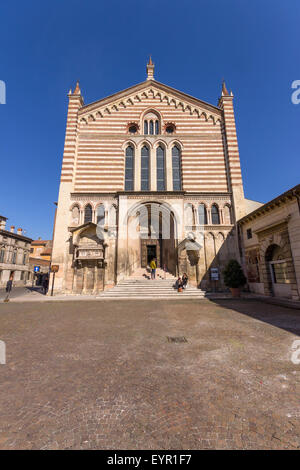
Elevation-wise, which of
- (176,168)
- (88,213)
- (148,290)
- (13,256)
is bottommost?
(148,290)

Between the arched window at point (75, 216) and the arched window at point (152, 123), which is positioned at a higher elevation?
the arched window at point (152, 123)

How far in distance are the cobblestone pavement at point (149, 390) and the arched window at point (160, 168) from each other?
15.2m

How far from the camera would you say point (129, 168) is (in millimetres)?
19375

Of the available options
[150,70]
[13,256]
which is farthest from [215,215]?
[13,256]

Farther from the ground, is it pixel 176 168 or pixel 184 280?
pixel 176 168

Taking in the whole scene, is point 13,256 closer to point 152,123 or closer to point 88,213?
point 88,213

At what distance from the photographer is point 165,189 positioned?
18656mm

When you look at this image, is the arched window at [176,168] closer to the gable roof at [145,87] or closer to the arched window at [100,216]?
the gable roof at [145,87]

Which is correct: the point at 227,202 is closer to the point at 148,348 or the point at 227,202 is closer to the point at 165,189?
the point at 165,189

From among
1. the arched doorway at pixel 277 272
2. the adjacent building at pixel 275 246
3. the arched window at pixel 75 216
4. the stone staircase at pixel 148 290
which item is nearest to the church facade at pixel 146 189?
the arched window at pixel 75 216

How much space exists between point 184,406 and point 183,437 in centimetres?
55

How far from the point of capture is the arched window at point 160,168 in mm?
18903

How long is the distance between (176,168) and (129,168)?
4.69 m

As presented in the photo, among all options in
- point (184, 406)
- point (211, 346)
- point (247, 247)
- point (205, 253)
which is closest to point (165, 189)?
point (205, 253)
